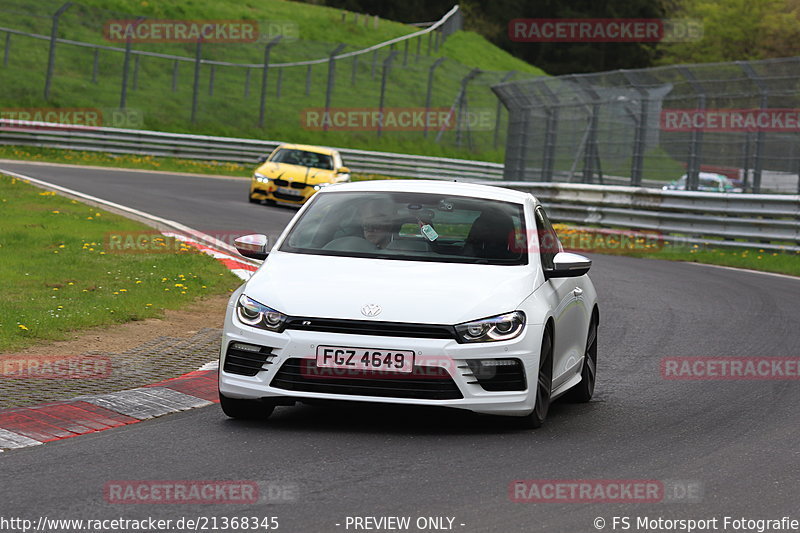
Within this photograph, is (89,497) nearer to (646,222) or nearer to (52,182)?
(646,222)

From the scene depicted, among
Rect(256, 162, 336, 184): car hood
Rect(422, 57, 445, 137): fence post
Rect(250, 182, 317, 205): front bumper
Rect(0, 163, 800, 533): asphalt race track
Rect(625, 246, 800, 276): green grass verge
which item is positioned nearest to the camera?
Rect(0, 163, 800, 533): asphalt race track

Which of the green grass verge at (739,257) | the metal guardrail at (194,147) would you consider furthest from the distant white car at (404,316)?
the metal guardrail at (194,147)

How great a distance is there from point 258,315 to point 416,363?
0.94m

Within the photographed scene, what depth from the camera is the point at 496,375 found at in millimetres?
7105

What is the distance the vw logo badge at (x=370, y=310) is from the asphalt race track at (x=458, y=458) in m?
0.67

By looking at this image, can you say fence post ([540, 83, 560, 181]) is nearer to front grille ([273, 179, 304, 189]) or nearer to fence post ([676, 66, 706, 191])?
fence post ([676, 66, 706, 191])

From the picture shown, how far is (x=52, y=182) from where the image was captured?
2600 centimetres

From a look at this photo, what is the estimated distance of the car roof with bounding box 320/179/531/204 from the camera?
847cm

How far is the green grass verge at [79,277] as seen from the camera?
1051 cm

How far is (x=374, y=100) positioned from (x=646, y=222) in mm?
27829

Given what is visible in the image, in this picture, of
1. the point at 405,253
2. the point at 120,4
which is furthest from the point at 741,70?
the point at 120,4

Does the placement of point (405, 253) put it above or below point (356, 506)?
above

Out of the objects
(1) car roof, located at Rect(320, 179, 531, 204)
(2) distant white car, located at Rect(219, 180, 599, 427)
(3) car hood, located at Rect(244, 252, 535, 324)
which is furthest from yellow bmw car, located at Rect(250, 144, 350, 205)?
(3) car hood, located at Rect(244, 252, 535, 324)

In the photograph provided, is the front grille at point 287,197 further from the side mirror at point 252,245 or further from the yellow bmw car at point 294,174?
the side mirror at point 252,245
